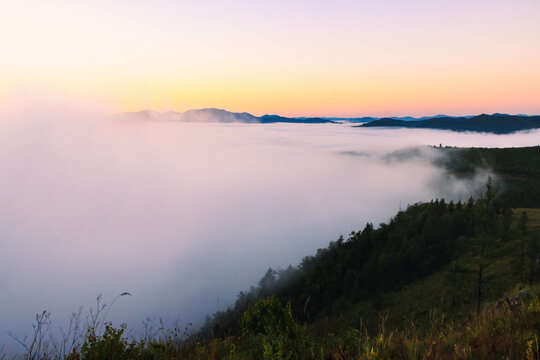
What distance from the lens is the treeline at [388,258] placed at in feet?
256

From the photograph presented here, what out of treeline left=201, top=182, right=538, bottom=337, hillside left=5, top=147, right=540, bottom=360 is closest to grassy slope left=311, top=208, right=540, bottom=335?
hillside left=5, top=147, right=540, bottom=360

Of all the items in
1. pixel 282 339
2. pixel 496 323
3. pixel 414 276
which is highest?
pixel 496 323

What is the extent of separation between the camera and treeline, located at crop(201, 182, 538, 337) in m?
78.1

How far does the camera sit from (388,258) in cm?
9275

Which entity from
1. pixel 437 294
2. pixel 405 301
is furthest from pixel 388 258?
pixel 437 294

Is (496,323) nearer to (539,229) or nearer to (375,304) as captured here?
(539,229)

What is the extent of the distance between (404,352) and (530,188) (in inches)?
8994

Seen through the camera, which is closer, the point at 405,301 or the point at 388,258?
the point at 405,301

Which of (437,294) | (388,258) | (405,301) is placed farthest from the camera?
(388,258)

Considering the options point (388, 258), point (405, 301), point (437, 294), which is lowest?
point (388, 258)

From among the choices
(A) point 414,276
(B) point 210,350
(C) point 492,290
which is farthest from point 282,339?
(A) point 414,276

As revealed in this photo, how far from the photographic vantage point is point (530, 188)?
171 meters

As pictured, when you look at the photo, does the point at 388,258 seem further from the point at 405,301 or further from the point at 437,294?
the point at 437,294

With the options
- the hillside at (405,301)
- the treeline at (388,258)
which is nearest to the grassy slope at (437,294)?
the hillside at (405,301)
